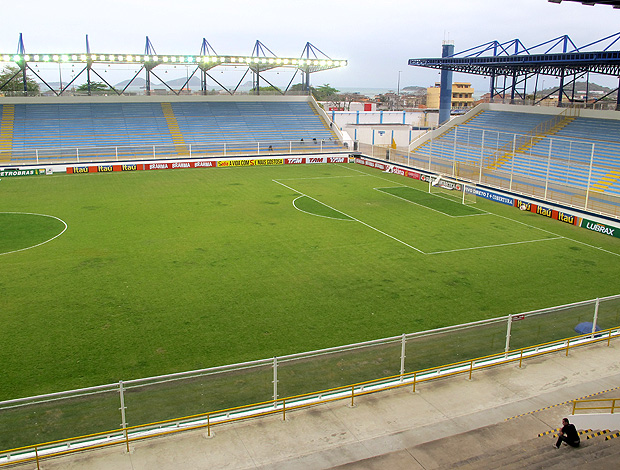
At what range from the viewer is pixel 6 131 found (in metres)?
A: 46.2

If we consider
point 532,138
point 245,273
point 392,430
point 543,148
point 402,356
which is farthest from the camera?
point 532,138

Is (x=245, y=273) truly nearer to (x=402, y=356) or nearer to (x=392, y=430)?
(x=402, y=356)

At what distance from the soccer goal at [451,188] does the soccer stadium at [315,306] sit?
0.27m

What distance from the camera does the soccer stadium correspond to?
10.4 m

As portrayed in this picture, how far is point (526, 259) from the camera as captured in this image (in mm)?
22516

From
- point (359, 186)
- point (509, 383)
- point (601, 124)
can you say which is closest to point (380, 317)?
point (509, 383)

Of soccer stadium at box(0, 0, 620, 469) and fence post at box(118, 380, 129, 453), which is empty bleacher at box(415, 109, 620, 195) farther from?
fence post at box(118, 380, 129, 453)

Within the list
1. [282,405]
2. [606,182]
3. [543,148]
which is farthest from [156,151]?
[282,405]

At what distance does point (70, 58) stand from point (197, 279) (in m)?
39.5

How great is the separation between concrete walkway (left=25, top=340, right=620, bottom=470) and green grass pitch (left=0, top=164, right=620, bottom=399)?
3153 mm

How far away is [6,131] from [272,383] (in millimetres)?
43573

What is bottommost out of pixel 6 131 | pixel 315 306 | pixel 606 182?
pixel 315 306

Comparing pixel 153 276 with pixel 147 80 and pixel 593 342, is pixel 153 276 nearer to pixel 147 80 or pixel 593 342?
pixel 593 342

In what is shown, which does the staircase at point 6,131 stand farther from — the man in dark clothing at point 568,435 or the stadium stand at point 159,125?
the man in dark clothing at point 568,435
